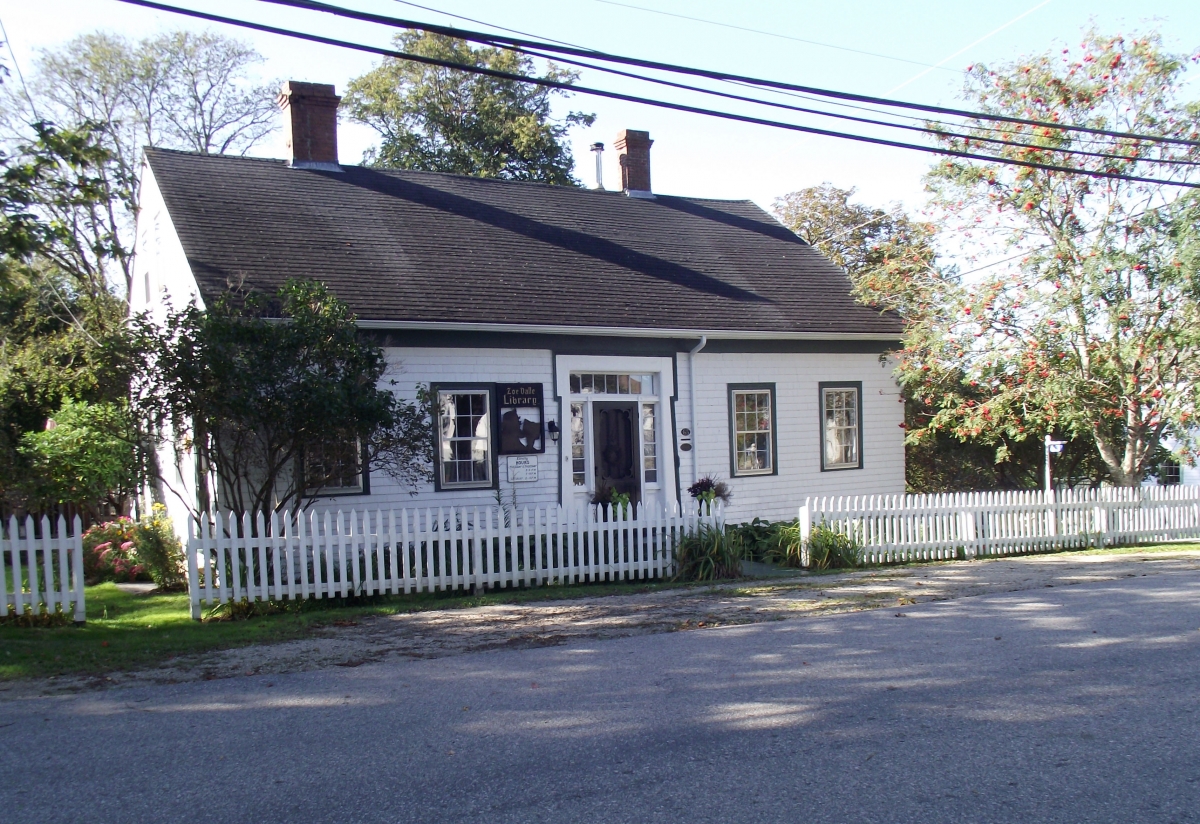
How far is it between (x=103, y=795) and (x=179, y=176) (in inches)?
494

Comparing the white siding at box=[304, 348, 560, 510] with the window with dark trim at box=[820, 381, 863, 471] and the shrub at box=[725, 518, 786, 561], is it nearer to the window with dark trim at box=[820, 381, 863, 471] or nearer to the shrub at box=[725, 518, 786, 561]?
the shrub at box=[725, 518, 786, 561]

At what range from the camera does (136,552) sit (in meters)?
12.6

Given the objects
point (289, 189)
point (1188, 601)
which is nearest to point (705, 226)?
point (289, 189)

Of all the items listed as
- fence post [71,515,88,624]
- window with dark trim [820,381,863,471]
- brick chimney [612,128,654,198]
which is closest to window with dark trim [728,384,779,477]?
window with dark trim [820,381,863,471]

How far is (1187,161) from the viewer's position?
14.4 m

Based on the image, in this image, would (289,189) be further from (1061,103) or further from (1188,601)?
(1188,601)

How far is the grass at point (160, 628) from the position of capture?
7652mm

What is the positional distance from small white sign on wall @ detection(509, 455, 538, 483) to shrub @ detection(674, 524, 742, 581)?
10.5ft

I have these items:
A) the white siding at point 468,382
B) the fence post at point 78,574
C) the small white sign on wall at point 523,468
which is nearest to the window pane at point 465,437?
the white siding at point 468,382

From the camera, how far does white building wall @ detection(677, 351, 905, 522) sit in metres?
15.8

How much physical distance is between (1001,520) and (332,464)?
9.67 m

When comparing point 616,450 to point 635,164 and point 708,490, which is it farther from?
point 635,164

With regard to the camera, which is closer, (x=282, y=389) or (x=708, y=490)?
(x=282, y=389)

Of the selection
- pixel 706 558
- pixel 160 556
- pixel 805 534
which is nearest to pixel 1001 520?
pixel 805 534
